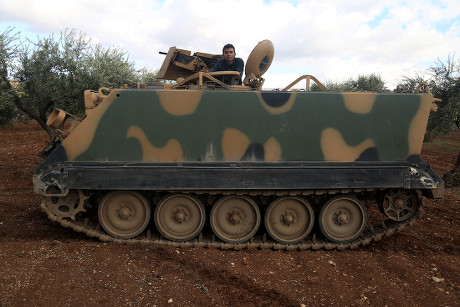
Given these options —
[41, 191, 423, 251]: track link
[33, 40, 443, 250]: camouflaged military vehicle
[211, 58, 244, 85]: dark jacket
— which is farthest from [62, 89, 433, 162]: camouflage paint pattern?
[211, 58, 244, 85]: dark jacket

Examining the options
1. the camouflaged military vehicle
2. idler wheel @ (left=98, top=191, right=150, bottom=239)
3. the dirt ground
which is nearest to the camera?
the dirt ground

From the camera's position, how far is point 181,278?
4.64 meters

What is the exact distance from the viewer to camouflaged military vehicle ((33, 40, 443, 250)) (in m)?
5.33

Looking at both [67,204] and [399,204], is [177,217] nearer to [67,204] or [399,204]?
[67,204]

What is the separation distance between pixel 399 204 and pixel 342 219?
0.95 meters

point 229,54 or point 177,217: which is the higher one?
point 229,54

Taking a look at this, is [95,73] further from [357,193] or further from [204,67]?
[357,193]

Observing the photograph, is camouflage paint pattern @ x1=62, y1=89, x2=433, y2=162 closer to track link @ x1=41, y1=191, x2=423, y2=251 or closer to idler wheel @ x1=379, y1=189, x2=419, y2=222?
idler wheel @ x1=379, y1=189, x2=419, y2=222

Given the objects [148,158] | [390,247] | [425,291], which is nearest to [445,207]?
[390,247]

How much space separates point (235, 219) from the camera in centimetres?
570

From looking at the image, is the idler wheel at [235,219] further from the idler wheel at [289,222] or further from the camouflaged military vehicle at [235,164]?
the idler wheel at [289,222]

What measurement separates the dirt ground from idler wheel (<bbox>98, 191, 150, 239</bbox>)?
1.02 feet

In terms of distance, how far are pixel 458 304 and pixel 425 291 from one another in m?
0.37

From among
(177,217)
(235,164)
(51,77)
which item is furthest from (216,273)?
(51,77)
